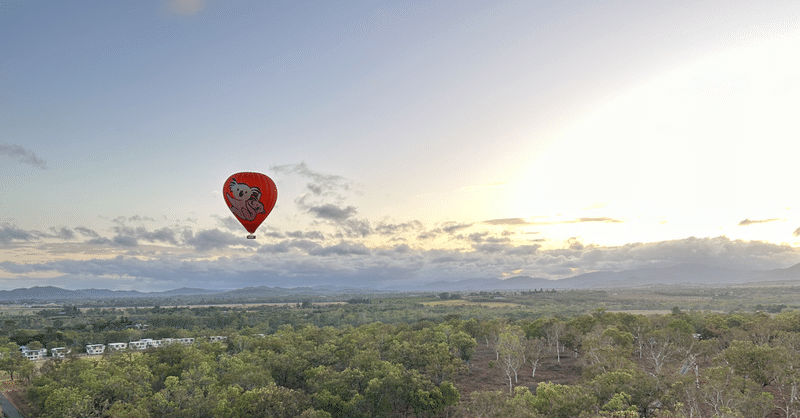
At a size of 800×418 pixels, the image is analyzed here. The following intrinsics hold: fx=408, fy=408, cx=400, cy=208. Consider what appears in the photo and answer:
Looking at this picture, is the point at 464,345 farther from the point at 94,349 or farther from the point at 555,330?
the point at 94,349

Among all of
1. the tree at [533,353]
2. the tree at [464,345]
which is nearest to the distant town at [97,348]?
the tree at [464,345]

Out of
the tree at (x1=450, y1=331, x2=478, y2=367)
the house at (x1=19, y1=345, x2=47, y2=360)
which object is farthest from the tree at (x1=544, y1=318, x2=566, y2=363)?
the house at (x1=19, y1=345, x2=47, y2=360)

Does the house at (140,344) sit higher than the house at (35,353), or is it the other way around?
the house at (35,353)

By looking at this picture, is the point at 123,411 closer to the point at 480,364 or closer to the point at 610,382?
the point at 610,382

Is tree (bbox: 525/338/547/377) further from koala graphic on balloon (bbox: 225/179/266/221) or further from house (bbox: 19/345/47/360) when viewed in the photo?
house (bbox: 19/345/47/360)

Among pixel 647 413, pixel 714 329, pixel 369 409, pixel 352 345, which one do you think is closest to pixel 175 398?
pixel 369 409

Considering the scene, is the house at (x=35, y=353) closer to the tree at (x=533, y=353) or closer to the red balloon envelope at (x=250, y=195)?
the red balloon envelope at (x=250, y=195)

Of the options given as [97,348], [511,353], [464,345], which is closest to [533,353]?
[511,353]
